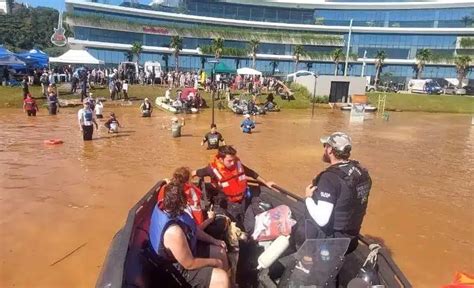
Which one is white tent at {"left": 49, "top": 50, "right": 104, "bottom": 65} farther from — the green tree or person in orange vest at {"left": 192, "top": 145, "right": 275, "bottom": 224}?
the green tree

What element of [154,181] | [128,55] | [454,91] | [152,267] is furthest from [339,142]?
[128,55]

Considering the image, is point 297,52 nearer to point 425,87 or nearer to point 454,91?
point 425,87

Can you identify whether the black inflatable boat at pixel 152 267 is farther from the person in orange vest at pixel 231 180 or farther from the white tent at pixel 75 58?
the white tent at pixel 75 58

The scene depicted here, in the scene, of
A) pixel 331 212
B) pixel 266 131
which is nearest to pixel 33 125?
pixel 266 131

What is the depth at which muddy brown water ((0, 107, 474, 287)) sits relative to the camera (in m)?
6.56

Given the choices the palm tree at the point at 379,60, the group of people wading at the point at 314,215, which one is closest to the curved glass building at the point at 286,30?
the palm tree at the point at 379,60

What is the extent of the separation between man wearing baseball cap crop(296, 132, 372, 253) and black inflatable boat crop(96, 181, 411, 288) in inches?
10.8

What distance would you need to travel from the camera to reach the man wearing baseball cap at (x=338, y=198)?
349 centimetres

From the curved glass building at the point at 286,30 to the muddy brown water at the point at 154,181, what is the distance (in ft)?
156

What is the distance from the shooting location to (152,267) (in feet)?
11.8

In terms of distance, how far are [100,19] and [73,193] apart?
61.1m

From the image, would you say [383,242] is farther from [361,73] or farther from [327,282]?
[361,73]

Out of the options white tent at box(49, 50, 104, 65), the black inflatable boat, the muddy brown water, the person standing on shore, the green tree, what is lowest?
the muddy brown water

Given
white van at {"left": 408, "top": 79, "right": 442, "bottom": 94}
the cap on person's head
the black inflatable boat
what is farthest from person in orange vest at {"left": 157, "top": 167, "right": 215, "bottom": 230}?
white van at {"left": 408, "top": 79, "right": 442, "bottom": 94}
